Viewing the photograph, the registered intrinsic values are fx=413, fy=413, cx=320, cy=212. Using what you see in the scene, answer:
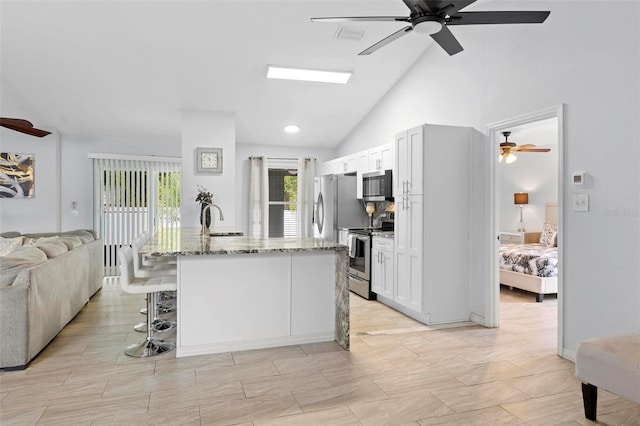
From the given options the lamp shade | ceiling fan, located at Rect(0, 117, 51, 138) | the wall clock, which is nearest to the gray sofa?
ceiling fan, located at Rect(0, 117, 51, 138)

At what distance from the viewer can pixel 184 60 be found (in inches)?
186

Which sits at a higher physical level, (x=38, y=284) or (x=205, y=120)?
(x=205, y=120)

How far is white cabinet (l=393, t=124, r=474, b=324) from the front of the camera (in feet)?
13.6

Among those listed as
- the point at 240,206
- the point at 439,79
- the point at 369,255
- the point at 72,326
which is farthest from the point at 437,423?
the point at 240,206

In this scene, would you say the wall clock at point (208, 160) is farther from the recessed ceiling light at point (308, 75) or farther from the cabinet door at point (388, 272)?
the cabinet door at point (388, 272)

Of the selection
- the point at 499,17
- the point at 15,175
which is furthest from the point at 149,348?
the point at 15,175

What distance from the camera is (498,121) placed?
3.94m

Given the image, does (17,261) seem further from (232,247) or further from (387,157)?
(387,157)

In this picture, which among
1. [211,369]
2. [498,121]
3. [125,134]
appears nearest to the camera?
[211,369]

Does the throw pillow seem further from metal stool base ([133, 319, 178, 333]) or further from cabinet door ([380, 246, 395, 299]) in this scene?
cabinet door ([380, 246, 395, 299])

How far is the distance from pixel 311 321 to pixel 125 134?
5.33 meters

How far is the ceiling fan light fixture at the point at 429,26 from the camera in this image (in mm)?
2451

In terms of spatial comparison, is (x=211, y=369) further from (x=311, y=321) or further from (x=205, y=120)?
(x=205, y=120)

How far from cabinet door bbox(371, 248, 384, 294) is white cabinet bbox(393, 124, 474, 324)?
21.9 inches
